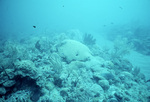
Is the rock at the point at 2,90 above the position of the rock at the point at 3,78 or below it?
below

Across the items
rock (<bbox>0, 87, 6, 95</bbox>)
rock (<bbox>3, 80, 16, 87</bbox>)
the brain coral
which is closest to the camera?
rock (<bbox>0, 87, 6, 95</bbox>)

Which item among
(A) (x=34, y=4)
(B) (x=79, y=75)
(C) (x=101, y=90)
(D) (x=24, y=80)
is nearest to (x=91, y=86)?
(C) (x=101, y=90)

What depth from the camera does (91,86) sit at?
14.6 ft

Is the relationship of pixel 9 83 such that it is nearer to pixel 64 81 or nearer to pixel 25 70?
pixel 25 70

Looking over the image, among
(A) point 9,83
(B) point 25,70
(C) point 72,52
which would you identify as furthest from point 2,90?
(C) point 72,52

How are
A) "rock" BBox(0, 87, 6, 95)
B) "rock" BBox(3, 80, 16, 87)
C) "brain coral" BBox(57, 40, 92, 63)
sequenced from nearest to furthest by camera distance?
"rock" BBox(0, 87, 6, 95) < "rock" BBox(3, 80, 16, 87) < "brain coral" BBox(57, 40, 92, 63)

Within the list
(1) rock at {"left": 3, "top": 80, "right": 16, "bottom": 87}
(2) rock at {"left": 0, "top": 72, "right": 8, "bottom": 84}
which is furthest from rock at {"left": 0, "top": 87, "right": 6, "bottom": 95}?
(2) rock at {"left": 0, "top": 72, "right": 8, "bottom": 84}

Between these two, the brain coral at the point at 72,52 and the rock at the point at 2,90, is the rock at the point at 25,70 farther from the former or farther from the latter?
the brain coral at the point at 72,52

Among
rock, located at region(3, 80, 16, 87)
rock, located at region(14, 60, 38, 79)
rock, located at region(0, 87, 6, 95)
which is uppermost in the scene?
rock, located at region(14, 60, 38, 79)

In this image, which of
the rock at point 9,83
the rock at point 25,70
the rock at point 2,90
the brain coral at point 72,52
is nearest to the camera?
the rock at point 2,90

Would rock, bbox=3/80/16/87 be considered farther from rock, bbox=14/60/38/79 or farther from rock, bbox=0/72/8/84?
rock, bbox=14/60/38/79

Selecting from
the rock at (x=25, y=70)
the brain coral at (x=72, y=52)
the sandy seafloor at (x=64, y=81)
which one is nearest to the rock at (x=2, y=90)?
the sandy seafloor at (x=64, y=81)

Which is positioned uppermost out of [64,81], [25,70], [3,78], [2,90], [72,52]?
[25,70]

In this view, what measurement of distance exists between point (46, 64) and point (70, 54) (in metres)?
1.96
